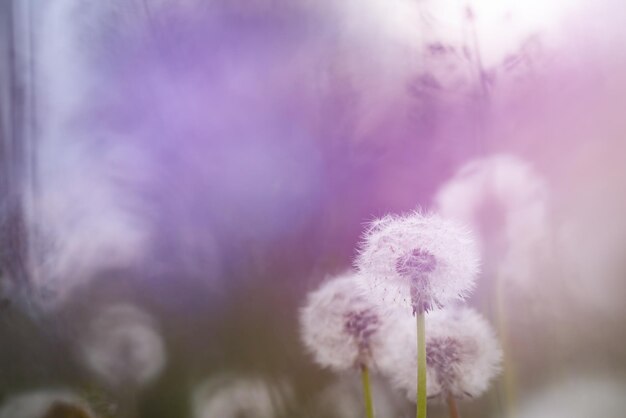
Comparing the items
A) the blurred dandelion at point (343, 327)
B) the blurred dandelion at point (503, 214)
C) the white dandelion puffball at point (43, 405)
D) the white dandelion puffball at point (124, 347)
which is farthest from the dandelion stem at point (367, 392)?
the white dandelion puffball at point (43, 405)

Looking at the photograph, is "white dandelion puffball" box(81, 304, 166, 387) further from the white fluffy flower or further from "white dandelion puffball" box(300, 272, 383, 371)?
the white fluffy flower

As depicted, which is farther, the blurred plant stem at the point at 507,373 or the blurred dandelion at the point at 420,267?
the blurred plant stem at the point at 507,373

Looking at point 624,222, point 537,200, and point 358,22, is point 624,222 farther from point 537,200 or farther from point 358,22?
point 358,22

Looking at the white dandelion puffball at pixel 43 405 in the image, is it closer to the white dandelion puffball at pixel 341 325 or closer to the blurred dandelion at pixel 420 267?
the white dandelion puffball at pixel 341 325

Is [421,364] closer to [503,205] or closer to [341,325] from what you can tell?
[341,325]

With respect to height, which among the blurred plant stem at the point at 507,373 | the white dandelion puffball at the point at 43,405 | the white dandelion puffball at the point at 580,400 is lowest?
the white dandelion puffball at the point at 580,400

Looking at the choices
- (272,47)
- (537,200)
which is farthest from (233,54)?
(537,200)
